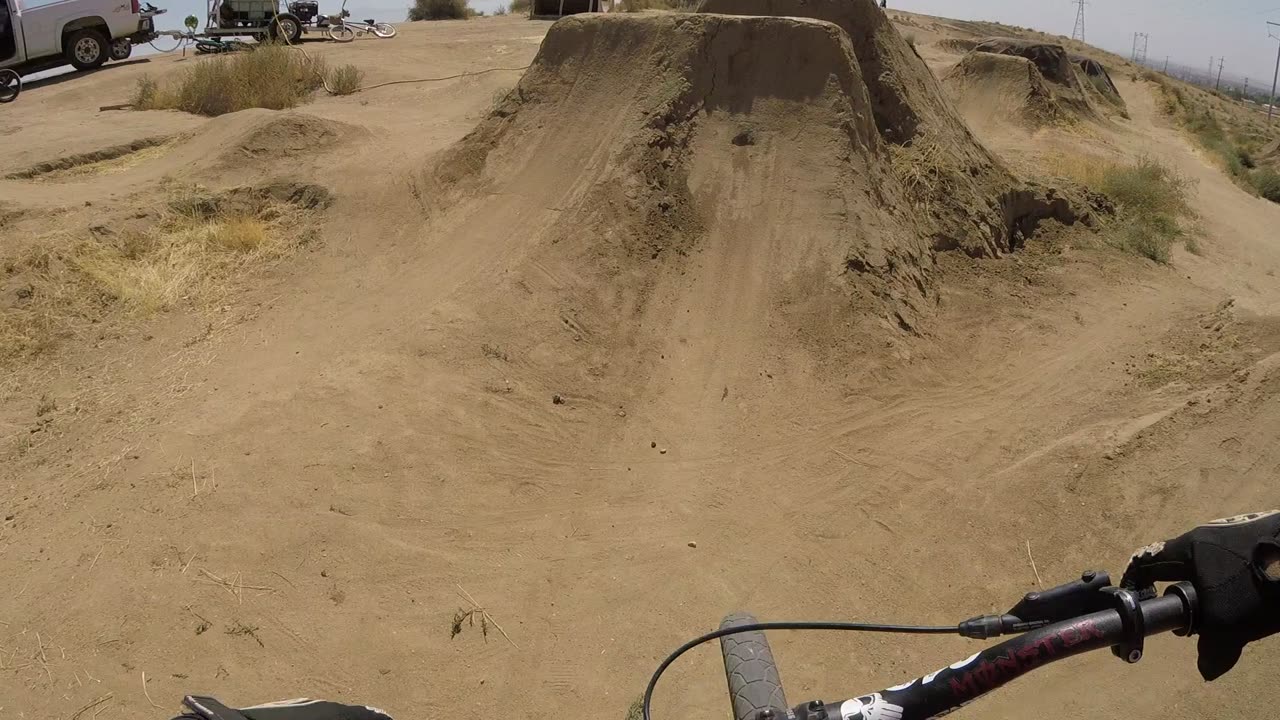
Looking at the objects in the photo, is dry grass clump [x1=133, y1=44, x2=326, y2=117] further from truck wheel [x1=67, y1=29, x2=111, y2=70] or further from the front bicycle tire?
the front bicycle tire

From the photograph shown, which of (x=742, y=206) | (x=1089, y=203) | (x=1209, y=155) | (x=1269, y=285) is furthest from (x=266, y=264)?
(x=1209, y=155)

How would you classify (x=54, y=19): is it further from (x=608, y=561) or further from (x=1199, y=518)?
(x=1199, y=518)

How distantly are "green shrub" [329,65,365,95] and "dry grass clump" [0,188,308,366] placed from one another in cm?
731

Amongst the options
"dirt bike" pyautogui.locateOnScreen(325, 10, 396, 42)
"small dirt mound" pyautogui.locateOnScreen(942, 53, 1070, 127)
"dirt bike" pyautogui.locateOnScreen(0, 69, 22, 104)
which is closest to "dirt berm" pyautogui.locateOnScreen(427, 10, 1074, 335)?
"small dirt mound" pyautogui.locateOnScreen(942, 53, 1070, 127)

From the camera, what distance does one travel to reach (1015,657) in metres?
1.69

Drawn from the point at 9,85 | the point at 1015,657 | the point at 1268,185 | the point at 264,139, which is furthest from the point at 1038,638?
the point at 9,85

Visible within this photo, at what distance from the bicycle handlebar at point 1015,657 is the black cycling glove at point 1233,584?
Answer: 0.14ft

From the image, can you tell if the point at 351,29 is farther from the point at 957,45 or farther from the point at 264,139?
the point at 957,45

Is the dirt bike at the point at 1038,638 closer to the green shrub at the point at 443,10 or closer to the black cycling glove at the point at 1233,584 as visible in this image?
the black cycling glove at the point at 1233,584

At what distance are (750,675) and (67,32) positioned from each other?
19.0 meters

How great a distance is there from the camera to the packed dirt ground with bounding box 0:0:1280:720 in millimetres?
4445

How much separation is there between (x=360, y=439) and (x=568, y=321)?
6.26 feet

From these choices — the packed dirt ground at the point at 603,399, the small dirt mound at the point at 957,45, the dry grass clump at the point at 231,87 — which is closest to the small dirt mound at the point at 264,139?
the packed dirt ground at the point at 603,399

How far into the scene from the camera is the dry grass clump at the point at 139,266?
7.05 metres
